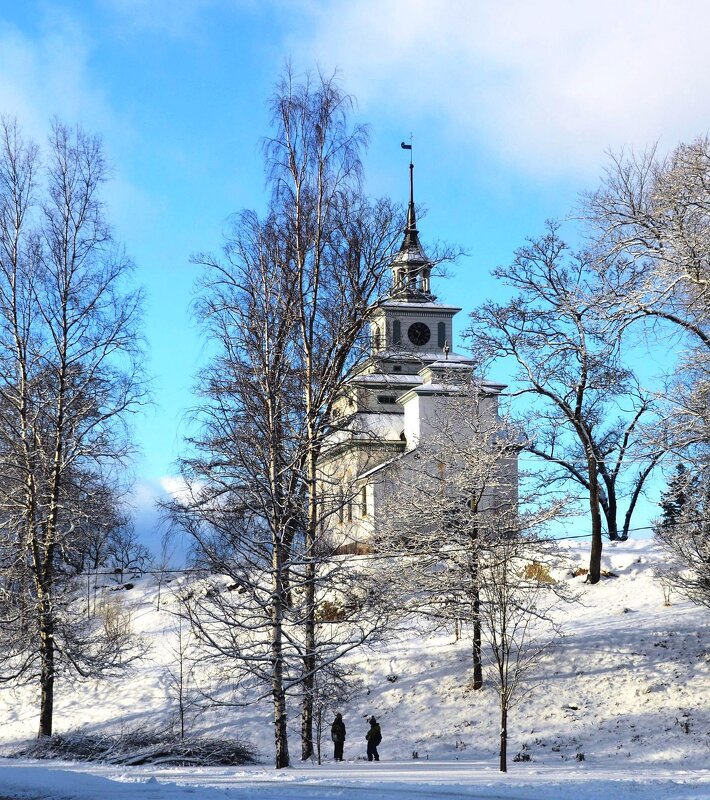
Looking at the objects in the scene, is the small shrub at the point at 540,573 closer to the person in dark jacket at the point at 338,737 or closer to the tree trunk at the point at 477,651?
the tree trunk at the point at 477,651

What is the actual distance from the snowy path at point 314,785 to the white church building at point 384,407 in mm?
4433

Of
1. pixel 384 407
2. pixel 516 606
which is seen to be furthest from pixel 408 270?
pixel 384 407

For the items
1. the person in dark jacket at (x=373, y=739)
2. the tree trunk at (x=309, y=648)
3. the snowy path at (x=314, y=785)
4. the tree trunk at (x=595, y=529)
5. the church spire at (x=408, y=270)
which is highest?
the church spire at (x=408, y=270)

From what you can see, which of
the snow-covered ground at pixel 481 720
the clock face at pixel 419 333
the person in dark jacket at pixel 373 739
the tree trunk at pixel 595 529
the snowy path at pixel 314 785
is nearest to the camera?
the snowy path at pixel 314 785

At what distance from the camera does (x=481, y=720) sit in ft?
69.9

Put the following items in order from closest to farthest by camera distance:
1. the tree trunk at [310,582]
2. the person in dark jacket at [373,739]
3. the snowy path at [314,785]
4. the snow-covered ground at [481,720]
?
1. the snowy path at [314,785]
2. the snow-covered ground at [481,720]
3. the tree trunk at [310,582]
4. the person in dark jacket at [373,739]

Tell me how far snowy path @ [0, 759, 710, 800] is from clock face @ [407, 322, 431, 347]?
4665 centimetres

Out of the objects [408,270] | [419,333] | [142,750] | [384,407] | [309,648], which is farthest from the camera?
[419,333]

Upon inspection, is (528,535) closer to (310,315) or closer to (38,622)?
(310,315)

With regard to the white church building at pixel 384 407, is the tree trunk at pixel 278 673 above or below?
below

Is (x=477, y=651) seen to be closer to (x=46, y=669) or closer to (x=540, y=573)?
(x=540, y=573)

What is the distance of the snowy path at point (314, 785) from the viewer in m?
9.97

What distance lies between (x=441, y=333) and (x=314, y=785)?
51391 millimetres

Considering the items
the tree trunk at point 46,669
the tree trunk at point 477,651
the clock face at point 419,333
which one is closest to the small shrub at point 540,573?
the tree trunk at point 477,651
